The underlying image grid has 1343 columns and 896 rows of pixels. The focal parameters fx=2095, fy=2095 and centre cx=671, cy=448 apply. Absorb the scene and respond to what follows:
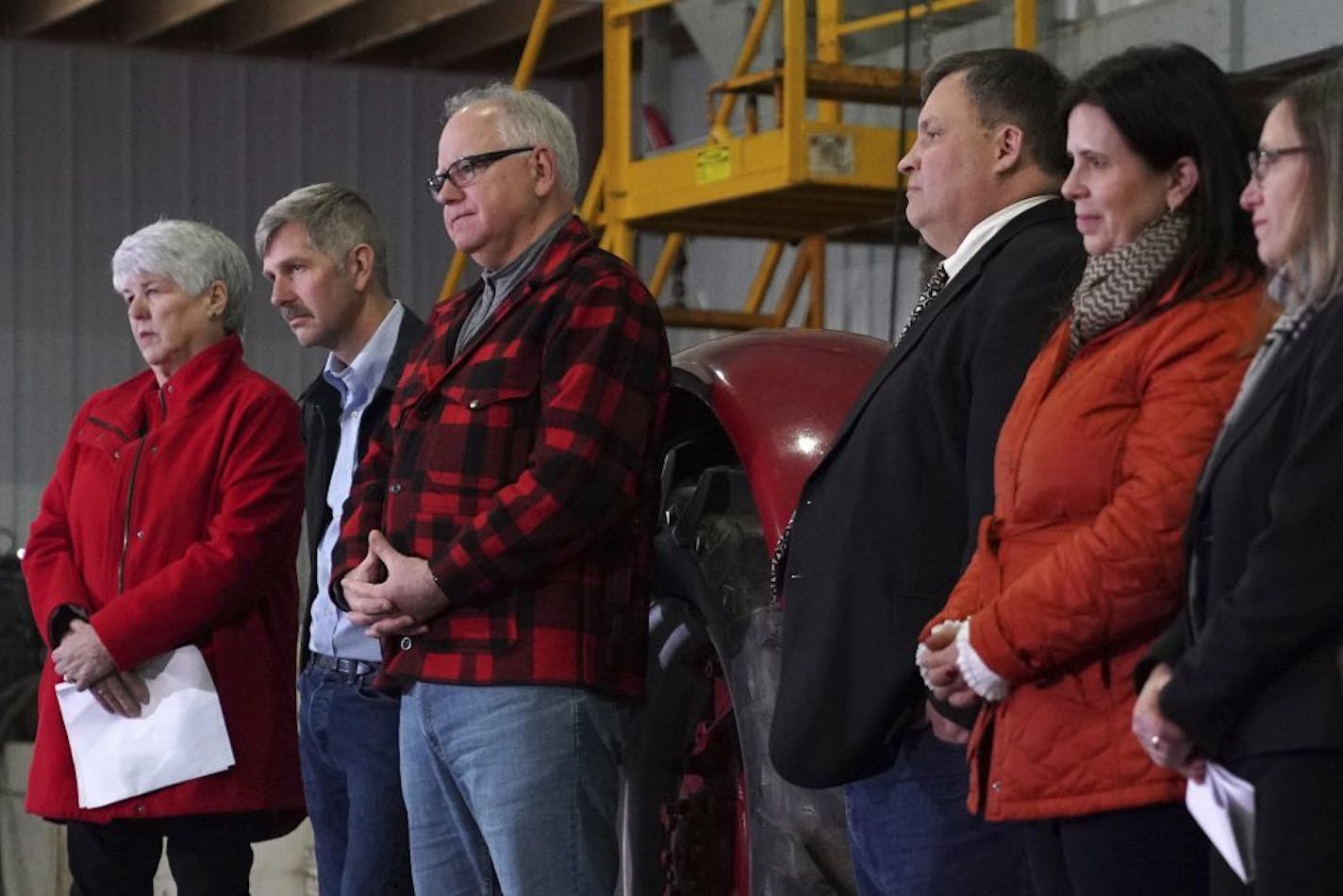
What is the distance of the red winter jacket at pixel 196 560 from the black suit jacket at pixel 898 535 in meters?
1.53

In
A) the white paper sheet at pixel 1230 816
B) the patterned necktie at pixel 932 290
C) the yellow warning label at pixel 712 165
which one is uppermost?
the yellow warning label at pixel 712 165

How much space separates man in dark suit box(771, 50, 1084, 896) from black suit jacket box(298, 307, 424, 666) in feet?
3.93

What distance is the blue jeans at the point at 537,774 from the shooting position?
2.91m

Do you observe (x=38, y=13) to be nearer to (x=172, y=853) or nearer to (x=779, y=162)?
(x=779, y=162)

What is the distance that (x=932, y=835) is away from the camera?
2.53 m

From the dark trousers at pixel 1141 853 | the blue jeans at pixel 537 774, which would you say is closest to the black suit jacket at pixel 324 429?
the blue jeans at pixel 537 774

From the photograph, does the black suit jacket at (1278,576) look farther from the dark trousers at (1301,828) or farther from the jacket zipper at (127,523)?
the jacket zipper at (127,523)

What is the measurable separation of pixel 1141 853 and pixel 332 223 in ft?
7.05

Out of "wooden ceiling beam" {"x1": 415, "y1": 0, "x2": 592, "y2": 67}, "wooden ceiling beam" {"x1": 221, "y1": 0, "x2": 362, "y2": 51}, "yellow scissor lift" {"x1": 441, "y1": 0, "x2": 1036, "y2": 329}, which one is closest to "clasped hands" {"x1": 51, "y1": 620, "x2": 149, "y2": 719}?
"yellow scissor lift" {"x1": 441, "y1": 0, "x2": 1036, "y2": 329}

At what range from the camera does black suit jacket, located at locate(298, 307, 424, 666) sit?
142 inches

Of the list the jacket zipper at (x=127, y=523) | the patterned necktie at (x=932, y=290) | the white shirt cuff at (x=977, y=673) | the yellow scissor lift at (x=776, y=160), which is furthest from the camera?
the yellow scissor lift at (x=776, y=160)

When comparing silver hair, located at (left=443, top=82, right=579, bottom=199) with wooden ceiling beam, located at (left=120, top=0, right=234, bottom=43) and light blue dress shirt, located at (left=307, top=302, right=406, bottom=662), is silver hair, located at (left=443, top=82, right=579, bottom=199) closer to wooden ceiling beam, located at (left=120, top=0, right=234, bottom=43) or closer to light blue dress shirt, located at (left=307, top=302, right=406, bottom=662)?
light blue dress shirt, located at (left=307, top=302, right=406, bottom=662)

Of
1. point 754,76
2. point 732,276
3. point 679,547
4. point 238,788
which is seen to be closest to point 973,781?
point 679,547

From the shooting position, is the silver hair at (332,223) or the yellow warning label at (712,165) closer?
the silver hair at (332,223)
